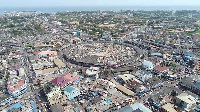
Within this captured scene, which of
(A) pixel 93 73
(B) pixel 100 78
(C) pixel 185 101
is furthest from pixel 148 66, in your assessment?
(C) pixel 185 101

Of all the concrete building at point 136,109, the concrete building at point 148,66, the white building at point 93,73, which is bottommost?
the concrete building at point 136,109

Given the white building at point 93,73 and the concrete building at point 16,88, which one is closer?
the concrete building at point 16,88

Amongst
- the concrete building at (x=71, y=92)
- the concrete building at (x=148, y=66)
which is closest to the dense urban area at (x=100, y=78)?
the concrete building at (x=71, y=92)

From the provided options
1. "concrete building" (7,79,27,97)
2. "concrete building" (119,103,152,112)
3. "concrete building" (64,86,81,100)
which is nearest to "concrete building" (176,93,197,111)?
"concrete building" (119,103,152,112)

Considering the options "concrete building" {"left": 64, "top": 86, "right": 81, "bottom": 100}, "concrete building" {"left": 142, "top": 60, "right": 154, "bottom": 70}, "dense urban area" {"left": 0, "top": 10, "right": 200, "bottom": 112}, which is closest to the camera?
"dense urban area" {"left": 0, "top": 10, "right": 200, "bottom": 112}

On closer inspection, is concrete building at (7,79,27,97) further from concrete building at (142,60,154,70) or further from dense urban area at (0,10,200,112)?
concrete building at (142,60,154,70)

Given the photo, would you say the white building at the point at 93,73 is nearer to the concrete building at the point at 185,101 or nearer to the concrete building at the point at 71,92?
the concrete building at the point at 71,92

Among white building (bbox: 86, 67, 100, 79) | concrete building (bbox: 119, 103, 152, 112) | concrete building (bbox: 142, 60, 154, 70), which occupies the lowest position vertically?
concrete building (bbox: 119, 103, 152, 112)

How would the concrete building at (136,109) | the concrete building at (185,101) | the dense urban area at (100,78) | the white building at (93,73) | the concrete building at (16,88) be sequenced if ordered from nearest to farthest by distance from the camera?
the concrete building at (136,109) → the concrete building at (185,101) → the dense urban area at (100,78) → the concrete building at (16,88) → the white building at (93,73)

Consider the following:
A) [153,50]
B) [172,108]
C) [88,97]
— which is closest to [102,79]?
[88,97]

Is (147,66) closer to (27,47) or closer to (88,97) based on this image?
(88,97)

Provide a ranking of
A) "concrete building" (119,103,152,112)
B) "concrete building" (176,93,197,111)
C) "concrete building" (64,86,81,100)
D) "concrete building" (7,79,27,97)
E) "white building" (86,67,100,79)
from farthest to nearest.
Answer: "white building" (86,67,100,79) → "concrete building" (7,79,27,97) → "concrete building" (64,86,81,100) → "concrete building" (176,93,197,111) → "concrete building" (119,103,152,112)
